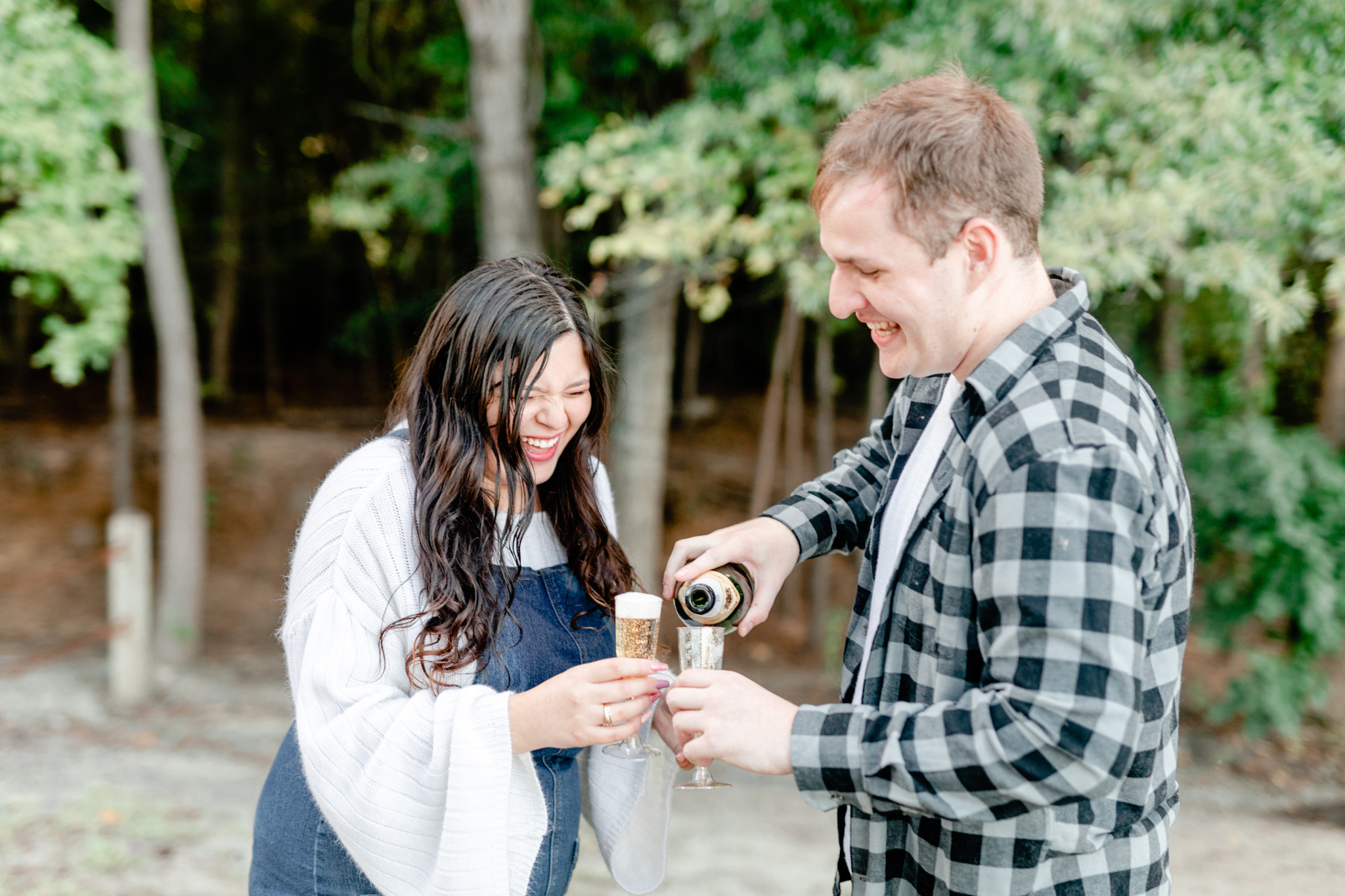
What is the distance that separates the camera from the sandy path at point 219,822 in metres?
4.09

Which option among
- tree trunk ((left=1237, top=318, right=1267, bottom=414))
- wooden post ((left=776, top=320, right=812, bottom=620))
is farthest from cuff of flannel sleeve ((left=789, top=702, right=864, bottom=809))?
wooden post ((left=776, top=320, right=812, bottom=620))

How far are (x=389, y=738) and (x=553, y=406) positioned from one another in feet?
2.34

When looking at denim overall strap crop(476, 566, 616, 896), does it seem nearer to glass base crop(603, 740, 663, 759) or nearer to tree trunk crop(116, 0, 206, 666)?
glass base crop(603, 740, 663, 759)

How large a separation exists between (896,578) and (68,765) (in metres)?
5.44

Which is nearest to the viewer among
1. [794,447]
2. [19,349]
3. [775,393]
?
[775,393]

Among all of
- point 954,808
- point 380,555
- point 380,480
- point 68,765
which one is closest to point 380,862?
point 380,555

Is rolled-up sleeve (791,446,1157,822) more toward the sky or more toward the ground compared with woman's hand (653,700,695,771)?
more toward the sky

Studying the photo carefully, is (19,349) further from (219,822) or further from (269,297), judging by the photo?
(219,822)

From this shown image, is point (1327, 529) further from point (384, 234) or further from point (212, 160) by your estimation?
point (212, 160)

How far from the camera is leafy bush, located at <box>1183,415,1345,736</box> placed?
561 centimetres

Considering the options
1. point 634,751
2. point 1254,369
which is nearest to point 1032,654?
point 634,751

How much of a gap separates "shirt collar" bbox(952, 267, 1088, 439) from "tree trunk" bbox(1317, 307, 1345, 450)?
19.0ft

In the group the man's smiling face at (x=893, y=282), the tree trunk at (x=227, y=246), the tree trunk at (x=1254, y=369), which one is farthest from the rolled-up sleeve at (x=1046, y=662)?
the tree trunk at (x=227, y=246)

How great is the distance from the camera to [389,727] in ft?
5.50
